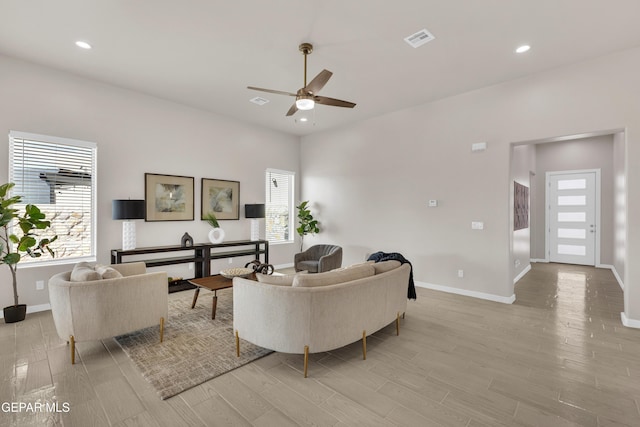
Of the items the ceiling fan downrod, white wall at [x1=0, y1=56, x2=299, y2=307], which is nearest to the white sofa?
the ceiling fan downrod

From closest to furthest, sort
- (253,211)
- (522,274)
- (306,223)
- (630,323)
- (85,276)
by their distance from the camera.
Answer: (85,276) < (630,323) < (253,211) < (522,274) < (306,223)

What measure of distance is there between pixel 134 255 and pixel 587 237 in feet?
33.6

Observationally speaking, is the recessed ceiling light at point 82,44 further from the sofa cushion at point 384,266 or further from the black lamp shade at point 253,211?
the sofa cushion at point 384,266

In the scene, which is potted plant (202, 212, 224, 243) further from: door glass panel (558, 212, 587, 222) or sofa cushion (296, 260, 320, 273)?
door glass panel (558, 212, 587, 222)

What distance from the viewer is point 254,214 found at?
6242mm

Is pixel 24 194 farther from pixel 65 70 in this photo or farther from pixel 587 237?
pixel 587 237

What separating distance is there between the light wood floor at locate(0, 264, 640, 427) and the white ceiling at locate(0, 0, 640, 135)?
11.2 feet

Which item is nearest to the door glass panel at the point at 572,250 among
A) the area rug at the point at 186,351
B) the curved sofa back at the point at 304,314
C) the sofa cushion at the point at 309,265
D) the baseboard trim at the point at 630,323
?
the baseboard trim at the point at 630,323

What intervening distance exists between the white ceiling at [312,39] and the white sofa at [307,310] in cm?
262

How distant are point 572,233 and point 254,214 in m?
8.19

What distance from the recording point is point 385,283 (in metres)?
3.14

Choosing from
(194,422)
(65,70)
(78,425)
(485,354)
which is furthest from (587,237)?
(65,70)

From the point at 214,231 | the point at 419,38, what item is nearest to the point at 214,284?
the point at 214,231

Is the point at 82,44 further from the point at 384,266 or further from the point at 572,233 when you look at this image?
the point at 572,233
